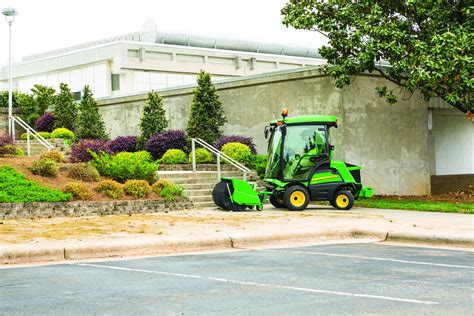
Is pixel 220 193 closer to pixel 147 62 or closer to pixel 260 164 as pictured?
pixel 260 164

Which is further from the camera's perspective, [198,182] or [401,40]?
[198,182]

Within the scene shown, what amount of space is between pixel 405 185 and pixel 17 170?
41.3 ft

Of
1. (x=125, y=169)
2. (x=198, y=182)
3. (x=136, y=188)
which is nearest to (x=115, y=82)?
(x=198, y=182)

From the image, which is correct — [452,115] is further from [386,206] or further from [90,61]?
[90,61]

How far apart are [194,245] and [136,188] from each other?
798 cm

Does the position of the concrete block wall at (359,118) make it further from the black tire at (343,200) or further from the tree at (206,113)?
the black tire at (343,200)

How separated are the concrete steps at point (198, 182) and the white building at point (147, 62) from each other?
38.7 m

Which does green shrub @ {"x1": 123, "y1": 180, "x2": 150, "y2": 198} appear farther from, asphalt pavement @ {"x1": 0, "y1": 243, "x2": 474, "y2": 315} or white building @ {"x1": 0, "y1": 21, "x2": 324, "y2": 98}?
white building @ {"x1": 0, "y1": 21, "x2": 324, "y2": 98}

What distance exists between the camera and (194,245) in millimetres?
12898

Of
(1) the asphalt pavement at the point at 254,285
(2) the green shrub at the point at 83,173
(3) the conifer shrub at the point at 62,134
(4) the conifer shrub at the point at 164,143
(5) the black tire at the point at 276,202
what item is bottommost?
(1) the asphalt pavement at the point at 254,285

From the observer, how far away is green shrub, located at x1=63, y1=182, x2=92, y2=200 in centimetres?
1961

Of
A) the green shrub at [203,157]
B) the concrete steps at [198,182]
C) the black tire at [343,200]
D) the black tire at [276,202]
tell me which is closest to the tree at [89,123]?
the green shrub at [203,157]

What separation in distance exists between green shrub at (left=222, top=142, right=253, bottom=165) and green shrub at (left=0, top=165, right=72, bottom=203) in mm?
7442

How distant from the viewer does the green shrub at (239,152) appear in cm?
2545
